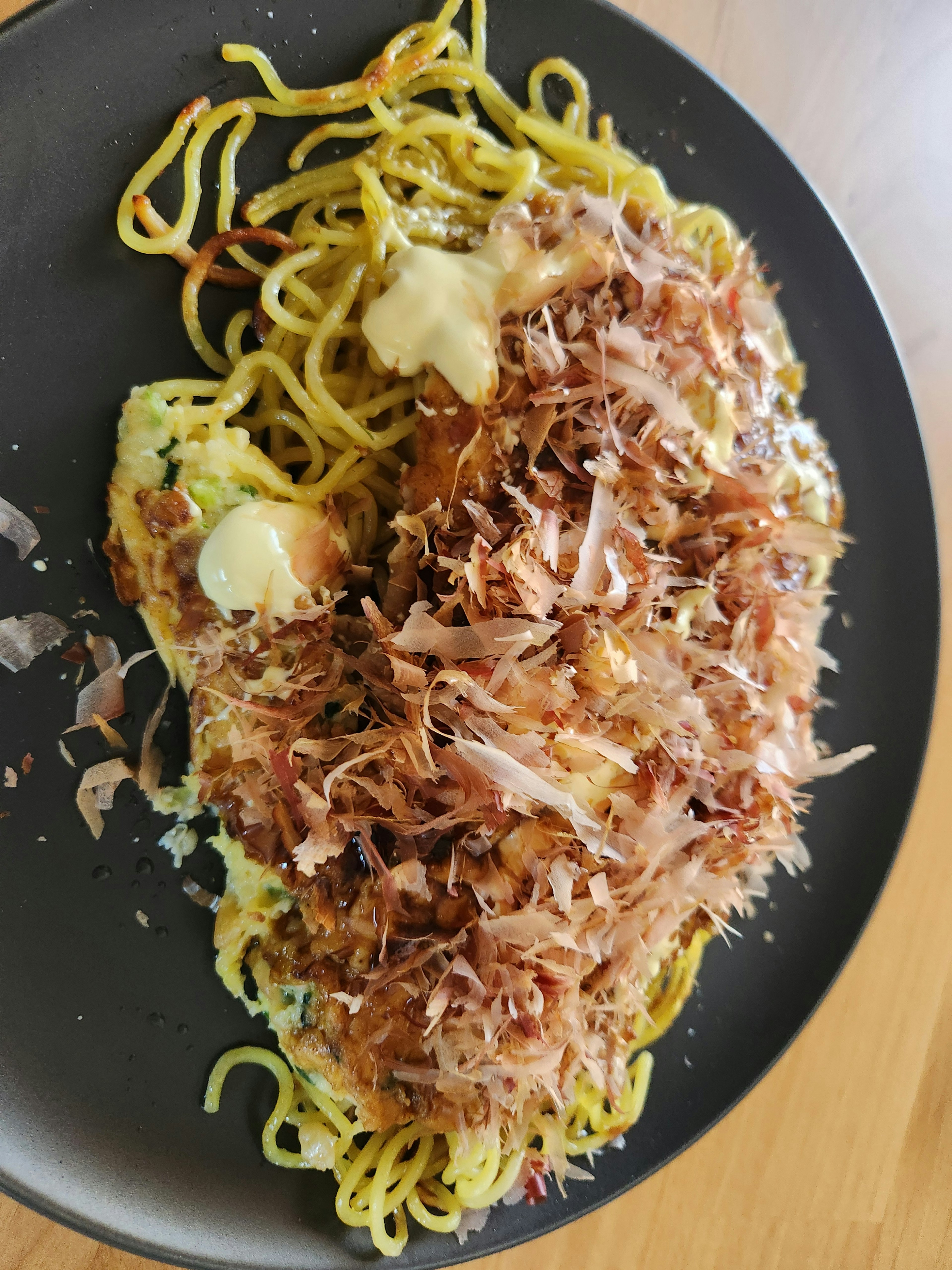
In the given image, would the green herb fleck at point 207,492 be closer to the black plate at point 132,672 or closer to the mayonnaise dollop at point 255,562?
the mayonnaise dollop at point 255,562

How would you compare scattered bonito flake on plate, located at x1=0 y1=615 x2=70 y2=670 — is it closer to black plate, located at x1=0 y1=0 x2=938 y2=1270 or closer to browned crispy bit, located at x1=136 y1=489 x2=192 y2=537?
black plate, located at x1=0 y1=0 x2=938 y2=1270

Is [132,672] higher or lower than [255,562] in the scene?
lower

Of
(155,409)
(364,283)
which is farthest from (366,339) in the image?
(155,409)

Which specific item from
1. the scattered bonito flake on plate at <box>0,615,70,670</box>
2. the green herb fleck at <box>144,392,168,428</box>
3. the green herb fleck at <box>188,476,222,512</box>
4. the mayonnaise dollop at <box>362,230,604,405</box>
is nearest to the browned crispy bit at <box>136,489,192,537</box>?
the green herb fleck at <box>188,476,222,512</box>

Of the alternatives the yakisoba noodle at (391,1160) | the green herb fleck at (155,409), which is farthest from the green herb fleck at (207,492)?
the yakisoba noodle at (391,1160)

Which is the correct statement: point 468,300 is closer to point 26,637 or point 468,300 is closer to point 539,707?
point 539,707

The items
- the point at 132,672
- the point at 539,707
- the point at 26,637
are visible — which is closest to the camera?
the point at 539,707

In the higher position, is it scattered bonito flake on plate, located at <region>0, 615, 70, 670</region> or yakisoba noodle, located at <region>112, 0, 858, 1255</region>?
yakisoba noodle, located at <region>112, 0, 858, 1255</region>

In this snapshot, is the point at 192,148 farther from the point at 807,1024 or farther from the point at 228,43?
the point at 807,1024

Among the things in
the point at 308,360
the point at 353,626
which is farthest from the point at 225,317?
the point at 353,626
